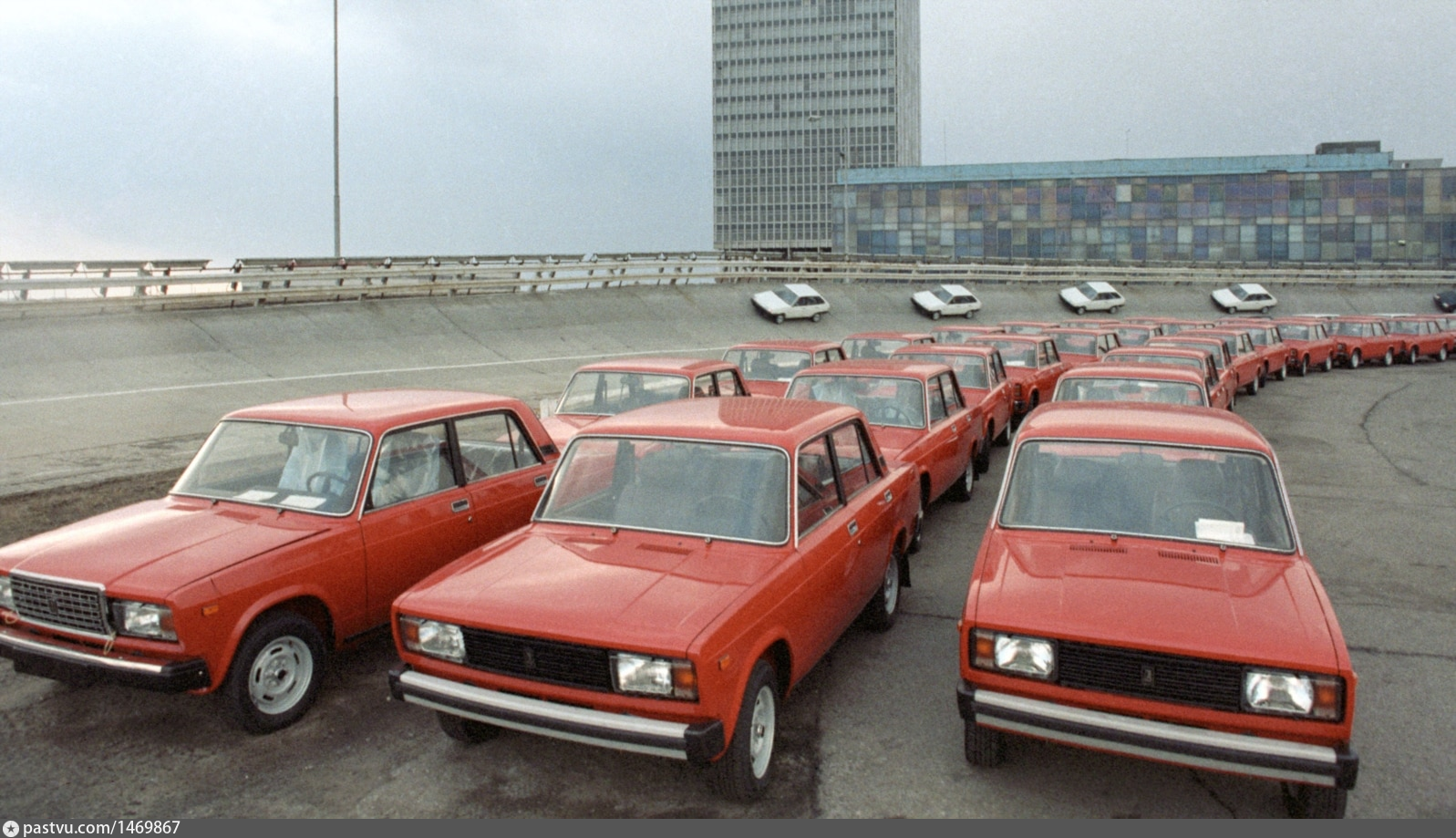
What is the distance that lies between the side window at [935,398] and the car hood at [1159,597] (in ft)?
14.0

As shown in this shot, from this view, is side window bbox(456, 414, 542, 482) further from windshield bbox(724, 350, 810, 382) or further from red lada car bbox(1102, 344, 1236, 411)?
red lada car bbox(1102, 344, 1236, 411)

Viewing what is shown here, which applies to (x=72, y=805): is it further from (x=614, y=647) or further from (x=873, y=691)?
(x=873, y=691)

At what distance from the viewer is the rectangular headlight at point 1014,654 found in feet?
13.0

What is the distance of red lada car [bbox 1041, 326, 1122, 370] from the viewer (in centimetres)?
1812

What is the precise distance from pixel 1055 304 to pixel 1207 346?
27.2 metres

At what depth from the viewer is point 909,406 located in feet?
29.5

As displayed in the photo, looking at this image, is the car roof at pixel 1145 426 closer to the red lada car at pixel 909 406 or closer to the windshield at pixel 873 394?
the red lada car at pixel 909 406

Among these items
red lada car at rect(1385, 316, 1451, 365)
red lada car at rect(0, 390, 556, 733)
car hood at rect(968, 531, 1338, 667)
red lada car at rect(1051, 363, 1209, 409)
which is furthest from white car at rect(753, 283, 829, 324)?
car hood at rect(968, 531, 1338, 667)

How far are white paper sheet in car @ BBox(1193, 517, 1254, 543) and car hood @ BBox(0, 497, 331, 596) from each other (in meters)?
4.37

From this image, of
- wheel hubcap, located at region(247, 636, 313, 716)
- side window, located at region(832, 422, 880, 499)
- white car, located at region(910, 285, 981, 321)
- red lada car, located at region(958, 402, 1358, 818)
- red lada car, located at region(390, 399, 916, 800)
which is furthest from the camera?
white car, located at region(910, 285, 981, 321)

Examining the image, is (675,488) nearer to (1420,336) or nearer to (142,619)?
(142,619)

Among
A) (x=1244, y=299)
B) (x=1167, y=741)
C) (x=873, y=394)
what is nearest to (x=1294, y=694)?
(x=1167, y=741)

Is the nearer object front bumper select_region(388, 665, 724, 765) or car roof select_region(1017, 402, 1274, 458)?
front bumper select_region(388, 665, 724, 765)

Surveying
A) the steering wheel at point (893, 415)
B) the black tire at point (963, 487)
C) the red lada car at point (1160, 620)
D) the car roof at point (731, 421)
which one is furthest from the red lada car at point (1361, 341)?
the car roof at point (731, 421)
